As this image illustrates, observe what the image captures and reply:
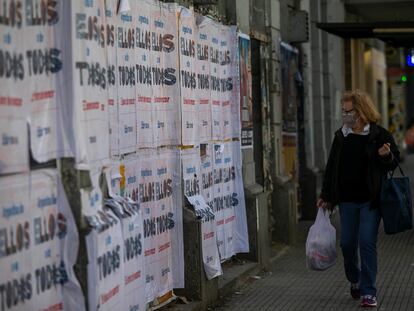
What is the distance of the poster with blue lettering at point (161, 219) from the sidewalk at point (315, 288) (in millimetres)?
835

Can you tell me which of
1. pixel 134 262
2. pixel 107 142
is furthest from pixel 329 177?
pixel 107 142

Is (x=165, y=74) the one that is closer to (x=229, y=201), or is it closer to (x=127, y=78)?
(x=127, y=78)

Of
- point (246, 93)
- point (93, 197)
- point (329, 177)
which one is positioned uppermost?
point (246, 93)

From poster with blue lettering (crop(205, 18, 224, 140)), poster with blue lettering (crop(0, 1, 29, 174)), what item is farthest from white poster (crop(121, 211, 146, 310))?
poster with blue lettering (crop(205, 18, 224, 140))

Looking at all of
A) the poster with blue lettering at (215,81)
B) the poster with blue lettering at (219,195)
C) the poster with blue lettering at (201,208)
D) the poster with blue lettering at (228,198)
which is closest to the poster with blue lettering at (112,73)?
the poster with blue lettering at (201,208)

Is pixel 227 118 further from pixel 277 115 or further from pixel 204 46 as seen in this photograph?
pixel 277 115

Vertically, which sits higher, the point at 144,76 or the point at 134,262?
the point at 144,76

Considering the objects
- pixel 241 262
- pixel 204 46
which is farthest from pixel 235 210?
pixel 204 46

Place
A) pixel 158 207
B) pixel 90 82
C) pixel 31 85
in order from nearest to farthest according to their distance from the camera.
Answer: pixel 31 85 → pixel 90 82 → pixel 158 207

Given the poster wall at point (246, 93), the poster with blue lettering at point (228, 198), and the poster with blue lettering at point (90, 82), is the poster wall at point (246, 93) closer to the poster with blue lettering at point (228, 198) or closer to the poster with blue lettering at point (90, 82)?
the poster with blue lettering at point (228, 198)

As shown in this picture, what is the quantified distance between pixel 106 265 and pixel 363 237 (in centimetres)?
313

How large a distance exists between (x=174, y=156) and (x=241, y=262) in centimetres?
272

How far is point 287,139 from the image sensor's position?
47.1ft

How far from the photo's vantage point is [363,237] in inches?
328
